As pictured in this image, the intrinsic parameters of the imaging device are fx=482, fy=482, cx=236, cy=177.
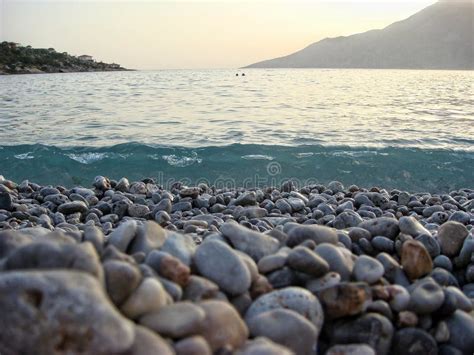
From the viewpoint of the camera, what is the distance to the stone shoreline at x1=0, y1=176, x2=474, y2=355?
1174 mm

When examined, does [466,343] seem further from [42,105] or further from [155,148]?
[42,105]

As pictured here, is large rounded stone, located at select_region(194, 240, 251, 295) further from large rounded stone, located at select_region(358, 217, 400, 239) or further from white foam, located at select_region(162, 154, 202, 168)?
white foam, located at select_region(162, 154, 202, 168)

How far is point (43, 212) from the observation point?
444 cm

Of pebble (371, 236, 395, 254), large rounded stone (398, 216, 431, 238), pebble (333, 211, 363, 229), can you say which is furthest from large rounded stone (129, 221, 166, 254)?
pebble (333, 211, 363, 229)

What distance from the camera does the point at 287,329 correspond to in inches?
57.9

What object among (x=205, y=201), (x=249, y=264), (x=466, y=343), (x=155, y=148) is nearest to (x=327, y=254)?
(x=249, y=264)

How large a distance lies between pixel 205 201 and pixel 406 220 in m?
2.70

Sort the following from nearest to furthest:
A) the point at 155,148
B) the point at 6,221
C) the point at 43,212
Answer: the point at 6,221 → the point at 43,212 → the point at 155,148

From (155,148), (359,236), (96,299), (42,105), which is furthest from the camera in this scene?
(42,105)

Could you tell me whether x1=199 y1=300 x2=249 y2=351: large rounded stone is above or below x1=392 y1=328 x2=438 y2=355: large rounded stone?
above

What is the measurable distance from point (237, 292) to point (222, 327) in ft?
0.81

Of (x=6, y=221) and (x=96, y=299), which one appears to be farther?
(x=6, y=221)

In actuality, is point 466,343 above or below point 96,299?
below

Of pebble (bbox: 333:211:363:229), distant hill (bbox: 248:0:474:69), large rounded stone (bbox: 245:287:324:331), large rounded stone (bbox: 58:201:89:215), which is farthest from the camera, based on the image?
distant hill (bbox: 248:0:474:69)
